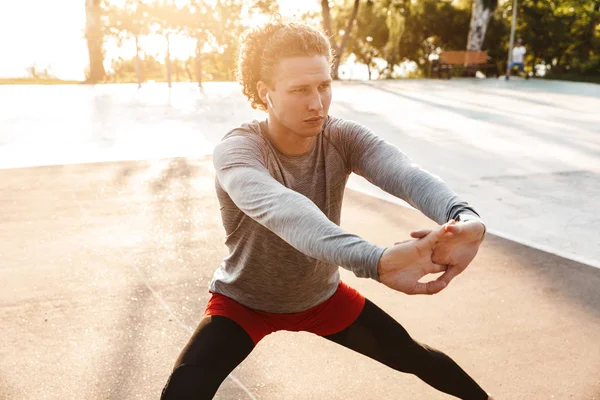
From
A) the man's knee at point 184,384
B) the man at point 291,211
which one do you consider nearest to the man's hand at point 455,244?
the man at point 291,211

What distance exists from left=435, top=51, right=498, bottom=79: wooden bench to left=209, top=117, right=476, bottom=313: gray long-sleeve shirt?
25.9m

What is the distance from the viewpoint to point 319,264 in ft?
8.80

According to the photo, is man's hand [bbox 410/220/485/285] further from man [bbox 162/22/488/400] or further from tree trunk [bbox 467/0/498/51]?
tree trunk [bbox 467/0/498/51]

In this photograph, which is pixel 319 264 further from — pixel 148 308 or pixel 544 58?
pixel 544 58

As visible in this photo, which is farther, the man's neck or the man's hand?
the man's neck

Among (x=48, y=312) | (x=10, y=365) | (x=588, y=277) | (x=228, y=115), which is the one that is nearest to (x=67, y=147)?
(x=228, y=115)

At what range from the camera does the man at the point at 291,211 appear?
2.24 meters

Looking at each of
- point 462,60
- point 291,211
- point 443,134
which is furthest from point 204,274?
point 462,60

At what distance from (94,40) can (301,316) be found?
23.4 meters

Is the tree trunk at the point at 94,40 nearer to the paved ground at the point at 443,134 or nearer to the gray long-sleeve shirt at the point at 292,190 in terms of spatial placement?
the paved ground at the point at 443,134

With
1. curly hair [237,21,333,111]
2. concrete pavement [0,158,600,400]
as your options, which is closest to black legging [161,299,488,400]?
concrete pavement [0,158,600,400]

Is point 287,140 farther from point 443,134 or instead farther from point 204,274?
point 443,134

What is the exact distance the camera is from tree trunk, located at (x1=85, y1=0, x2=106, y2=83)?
23562mm

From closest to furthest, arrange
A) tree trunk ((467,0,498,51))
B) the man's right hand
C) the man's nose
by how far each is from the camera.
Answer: the man's right hand < the man's nose < tree trunk ((467,0,498,51))
